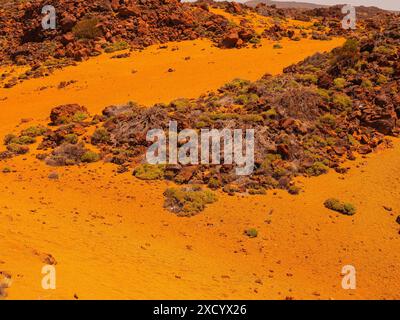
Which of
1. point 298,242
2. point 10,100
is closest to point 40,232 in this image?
point 298,242

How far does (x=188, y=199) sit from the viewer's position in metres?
16.8

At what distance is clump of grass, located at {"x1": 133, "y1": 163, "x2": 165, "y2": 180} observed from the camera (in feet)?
60.3

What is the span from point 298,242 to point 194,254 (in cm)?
377

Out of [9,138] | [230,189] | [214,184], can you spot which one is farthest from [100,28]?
[230,189]

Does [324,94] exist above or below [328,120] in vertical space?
above

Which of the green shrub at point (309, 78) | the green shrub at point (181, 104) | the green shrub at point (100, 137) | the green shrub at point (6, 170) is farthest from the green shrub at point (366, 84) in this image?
the green shrub at point (6, 170)

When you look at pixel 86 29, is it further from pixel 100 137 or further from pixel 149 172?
pixel 149 172

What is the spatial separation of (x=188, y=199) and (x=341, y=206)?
6.13 metres

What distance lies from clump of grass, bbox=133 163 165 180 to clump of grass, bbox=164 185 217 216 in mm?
1352

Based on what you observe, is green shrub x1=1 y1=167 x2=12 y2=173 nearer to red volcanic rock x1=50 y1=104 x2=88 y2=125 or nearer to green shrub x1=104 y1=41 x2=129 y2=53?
red volcanic rock x1=50 y1=104 x2=88 y2=125

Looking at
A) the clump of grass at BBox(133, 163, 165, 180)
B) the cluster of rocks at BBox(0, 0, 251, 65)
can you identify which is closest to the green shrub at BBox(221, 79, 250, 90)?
the clump of grass at BBox(133, 163, 165, 180)

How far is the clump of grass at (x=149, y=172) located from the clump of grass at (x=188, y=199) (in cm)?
135

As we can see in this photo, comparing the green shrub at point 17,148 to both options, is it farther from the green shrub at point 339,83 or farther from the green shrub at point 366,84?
the green shrub at point 366,84

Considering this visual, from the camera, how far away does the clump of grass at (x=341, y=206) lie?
1628cm
